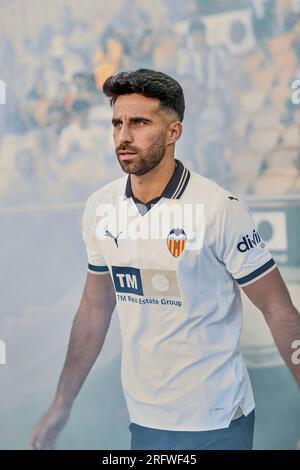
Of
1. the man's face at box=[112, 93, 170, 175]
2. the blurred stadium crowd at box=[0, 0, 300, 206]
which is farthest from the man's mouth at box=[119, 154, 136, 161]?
the blurred stadium crowd at box=[0, 0, 300, 206]

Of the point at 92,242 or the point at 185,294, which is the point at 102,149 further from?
the point at 185,294

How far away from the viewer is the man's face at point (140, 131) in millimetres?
2375

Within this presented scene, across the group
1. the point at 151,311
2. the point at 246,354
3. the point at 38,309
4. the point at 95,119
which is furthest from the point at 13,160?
the point at 246,354

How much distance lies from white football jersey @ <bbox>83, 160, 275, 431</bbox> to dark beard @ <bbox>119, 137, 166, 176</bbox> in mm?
82

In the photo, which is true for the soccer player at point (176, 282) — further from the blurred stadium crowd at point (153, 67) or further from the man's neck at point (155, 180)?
the blurred stadium crowd at point (153, 67)

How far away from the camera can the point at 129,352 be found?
250 cm

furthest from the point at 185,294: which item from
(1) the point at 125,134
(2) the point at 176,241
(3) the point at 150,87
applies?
(3) the point at 150,87

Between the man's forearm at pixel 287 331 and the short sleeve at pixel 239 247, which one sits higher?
the short sleeve at pixel 239 247

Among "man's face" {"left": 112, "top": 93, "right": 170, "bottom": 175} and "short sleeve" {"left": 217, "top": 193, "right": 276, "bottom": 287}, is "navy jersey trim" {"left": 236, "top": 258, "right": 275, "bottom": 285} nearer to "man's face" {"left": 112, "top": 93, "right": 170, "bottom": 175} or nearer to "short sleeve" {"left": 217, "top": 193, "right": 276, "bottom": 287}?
"short sleeve" {"left": 217, "top": 193, "right": 276, "bottom": 287}

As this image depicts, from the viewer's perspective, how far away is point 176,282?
2.37m

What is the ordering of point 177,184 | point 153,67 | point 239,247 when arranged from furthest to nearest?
point 153,67 < point 177,184 < point 239,247

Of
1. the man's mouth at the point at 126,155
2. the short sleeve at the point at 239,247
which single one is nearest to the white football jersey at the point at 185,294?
the short sleeve at the point at 239,247

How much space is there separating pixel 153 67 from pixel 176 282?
802 millimetres

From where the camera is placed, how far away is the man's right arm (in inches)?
101
